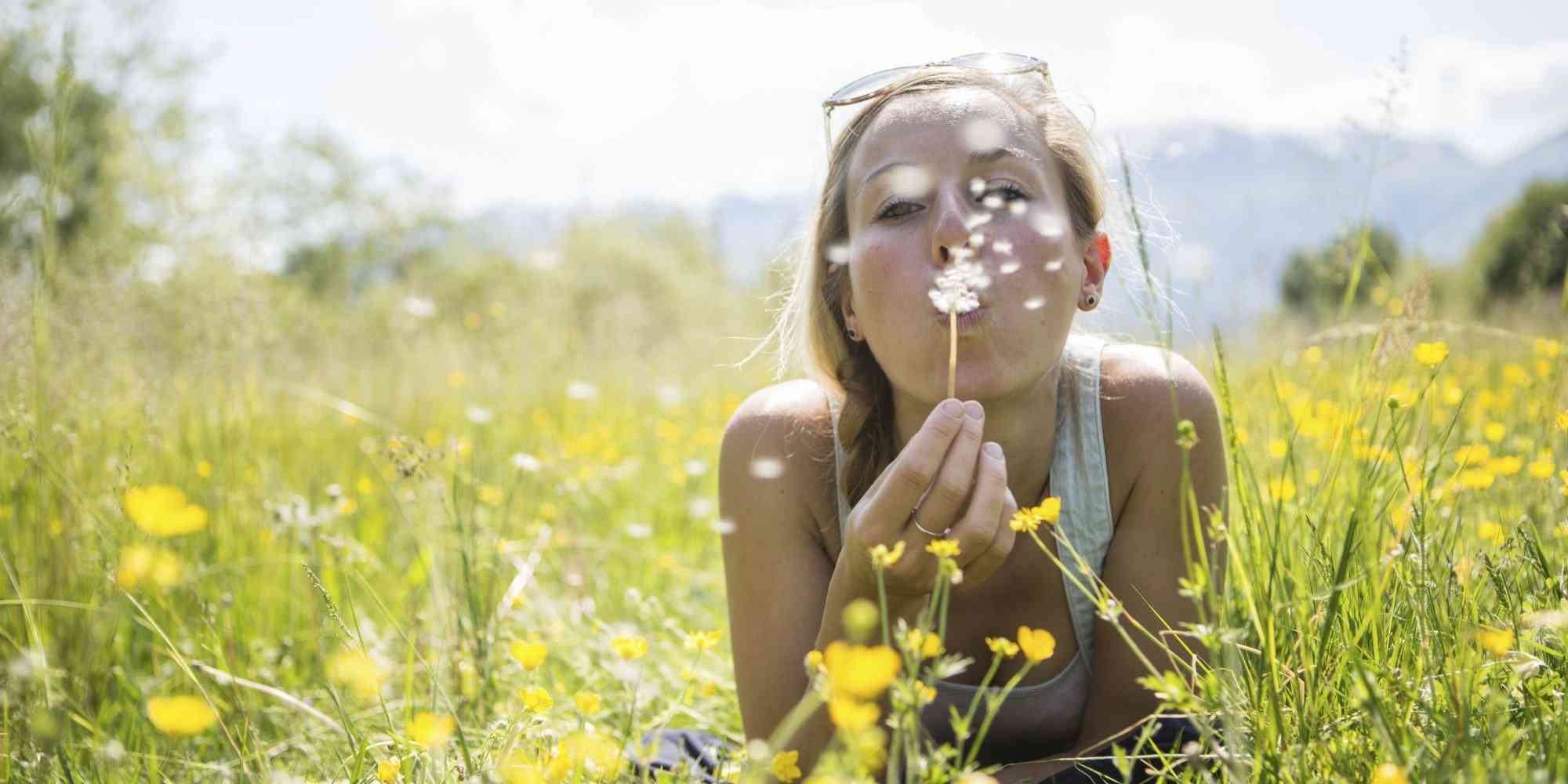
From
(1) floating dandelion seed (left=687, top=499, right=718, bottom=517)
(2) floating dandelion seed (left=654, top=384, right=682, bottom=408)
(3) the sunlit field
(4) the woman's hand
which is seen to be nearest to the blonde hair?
(3) the sunlit field

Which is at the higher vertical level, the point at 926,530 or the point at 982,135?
the point at 982,135

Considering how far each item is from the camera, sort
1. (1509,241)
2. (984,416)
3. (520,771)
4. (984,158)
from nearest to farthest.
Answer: (520,771) < (984,416) < (984,158) < (1509,241)

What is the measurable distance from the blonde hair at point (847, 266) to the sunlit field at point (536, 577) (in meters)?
0.40

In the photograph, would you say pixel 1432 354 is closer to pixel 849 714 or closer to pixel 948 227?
pixel 948 227

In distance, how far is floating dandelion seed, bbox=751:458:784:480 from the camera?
2.02 metres

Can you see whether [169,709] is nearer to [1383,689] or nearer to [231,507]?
[1383,689]

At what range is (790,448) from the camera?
2084mm

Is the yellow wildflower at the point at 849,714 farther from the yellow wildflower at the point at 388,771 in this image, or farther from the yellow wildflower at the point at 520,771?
the yellow wildflower at the point at 388,771

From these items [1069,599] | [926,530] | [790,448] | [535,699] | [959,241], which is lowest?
[1069,599]

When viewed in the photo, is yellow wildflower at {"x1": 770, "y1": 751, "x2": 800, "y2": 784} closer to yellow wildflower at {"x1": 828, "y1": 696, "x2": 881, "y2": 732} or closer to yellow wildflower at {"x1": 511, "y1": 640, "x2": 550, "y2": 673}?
yellow wildflower at {"x1": 511, "y1": 640, "x2": 550, "y2": 673}

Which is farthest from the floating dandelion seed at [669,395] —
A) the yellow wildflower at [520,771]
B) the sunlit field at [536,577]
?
the yellow wildflower at [520,771]

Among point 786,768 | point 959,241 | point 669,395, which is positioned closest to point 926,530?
point 786,768

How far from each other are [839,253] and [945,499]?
79cm

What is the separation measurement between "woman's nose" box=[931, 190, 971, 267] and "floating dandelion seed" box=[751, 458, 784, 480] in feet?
1.94
